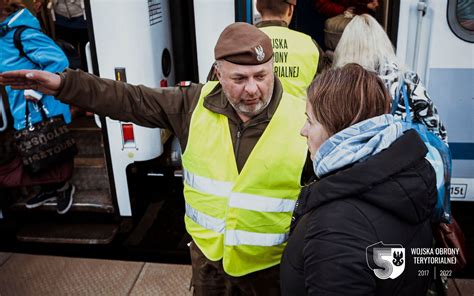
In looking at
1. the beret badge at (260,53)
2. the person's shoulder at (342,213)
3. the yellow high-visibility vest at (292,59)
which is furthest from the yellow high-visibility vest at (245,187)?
the yellow high-visibility vest at (292,59)

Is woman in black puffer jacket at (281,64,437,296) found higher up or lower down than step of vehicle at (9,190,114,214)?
higher up

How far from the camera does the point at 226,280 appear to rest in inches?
80.1

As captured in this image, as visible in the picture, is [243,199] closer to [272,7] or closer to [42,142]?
[272,7]

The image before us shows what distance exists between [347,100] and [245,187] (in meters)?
0.65

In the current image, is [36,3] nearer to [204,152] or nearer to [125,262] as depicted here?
[125,262]

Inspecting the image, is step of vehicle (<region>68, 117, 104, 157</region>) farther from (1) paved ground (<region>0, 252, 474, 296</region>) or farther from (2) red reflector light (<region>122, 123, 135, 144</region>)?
(1) paved ground (<region>0, 252, 474, 296</region>)

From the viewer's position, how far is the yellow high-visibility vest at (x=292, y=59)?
9.15 ft

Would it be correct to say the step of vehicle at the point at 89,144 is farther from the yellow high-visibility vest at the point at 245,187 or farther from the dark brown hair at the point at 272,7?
the yellow high-visibility vest at the point at 245,187

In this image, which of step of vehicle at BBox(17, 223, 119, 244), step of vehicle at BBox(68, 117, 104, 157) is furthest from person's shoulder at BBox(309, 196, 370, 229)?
step of vehicle at BBox(68, 117, 104, 157)

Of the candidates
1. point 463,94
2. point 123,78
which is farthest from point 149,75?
point 463,94

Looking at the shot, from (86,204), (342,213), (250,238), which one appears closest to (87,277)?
(86,204)

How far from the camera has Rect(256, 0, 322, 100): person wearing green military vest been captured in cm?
279

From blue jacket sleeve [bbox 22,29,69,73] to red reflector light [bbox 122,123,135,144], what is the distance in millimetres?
602

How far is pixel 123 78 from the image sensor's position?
2936 mm
